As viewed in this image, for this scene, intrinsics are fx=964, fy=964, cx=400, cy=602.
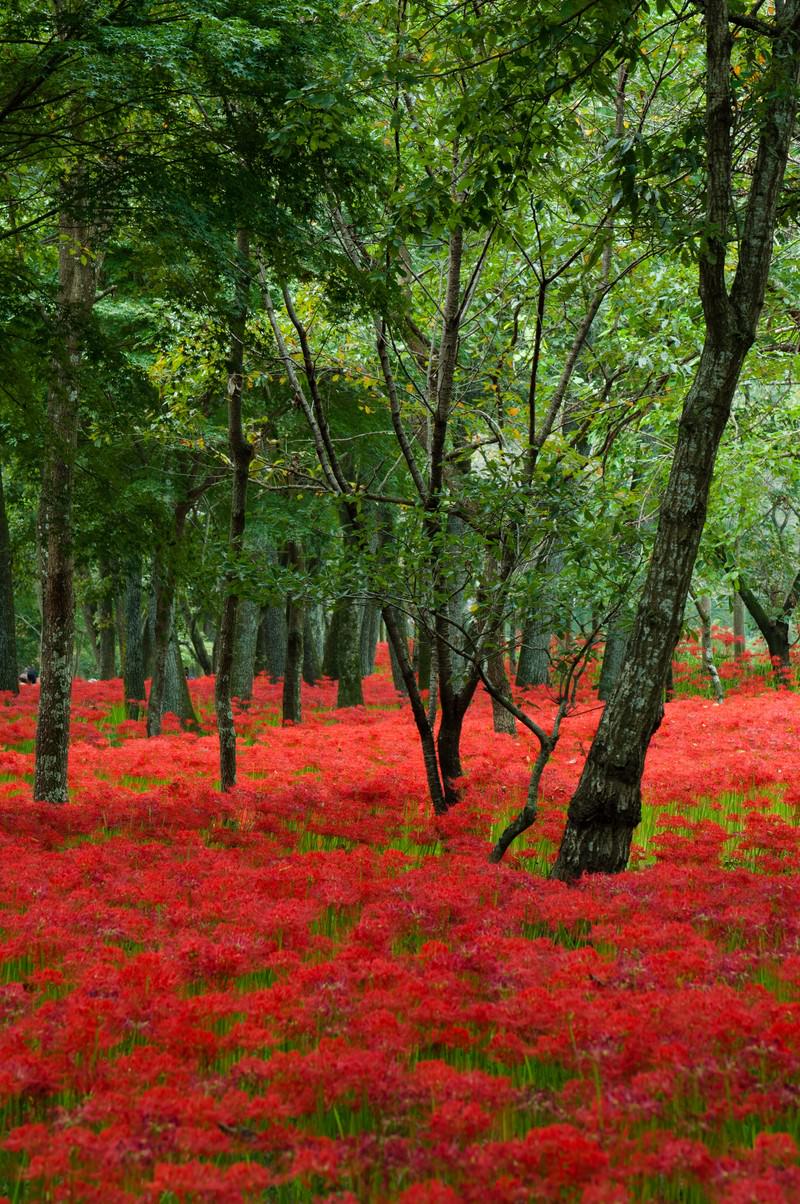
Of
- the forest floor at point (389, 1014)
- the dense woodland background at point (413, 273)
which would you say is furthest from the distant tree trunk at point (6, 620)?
the forest floor at point (389, 1014)

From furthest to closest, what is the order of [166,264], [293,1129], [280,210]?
[166,264] → [280,210] → [293,1129]

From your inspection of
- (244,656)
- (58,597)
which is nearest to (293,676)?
(244,656)

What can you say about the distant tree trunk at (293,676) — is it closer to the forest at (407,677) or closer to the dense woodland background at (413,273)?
the forest at (407,677)

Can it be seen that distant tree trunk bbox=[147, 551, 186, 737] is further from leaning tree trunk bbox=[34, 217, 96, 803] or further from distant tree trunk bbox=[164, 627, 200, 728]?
leaning tree trunk bbox=[34, 217, 96, 803]

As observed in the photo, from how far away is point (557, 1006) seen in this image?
178 inches

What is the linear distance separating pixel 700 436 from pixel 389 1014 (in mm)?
4374

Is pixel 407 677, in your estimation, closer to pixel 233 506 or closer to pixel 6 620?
pixel 233 506

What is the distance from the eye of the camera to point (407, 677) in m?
9.38

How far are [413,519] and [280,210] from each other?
2.69m

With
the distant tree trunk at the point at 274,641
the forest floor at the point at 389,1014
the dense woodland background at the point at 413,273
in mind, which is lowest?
the forest floor at the point at 389,1014

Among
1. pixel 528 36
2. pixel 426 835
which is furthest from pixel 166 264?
pixel 426 835

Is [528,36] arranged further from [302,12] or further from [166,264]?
[166,264]

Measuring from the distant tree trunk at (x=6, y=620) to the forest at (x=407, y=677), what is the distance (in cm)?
729

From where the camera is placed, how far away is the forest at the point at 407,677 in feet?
12.3
